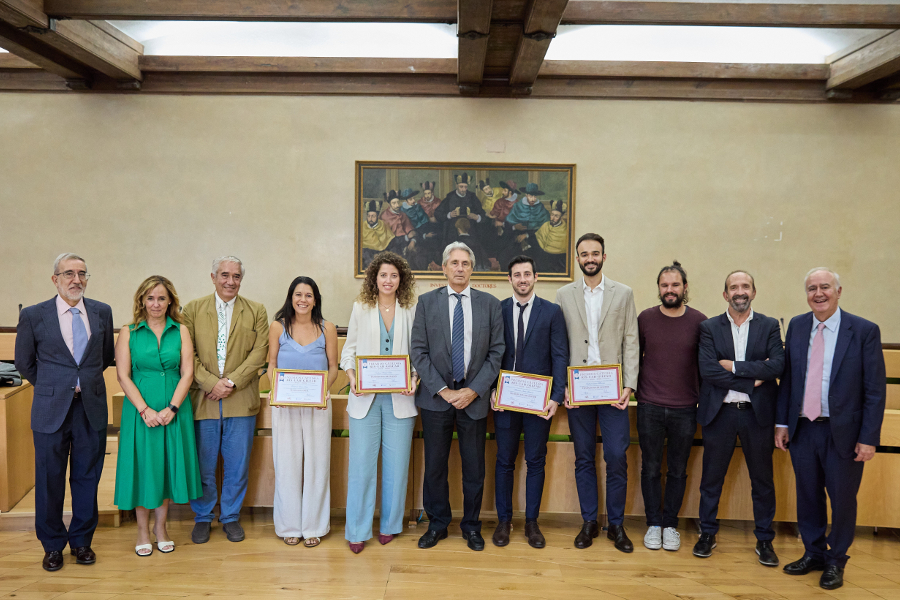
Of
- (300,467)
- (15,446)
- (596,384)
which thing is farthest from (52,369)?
(596,384)

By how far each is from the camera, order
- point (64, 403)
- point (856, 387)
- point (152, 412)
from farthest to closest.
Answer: point (152, 412) < point (64, 403) < point (856, 387)

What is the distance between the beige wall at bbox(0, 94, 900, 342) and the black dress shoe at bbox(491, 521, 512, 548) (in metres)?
3.15

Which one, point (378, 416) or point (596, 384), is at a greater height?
point (596, 384)

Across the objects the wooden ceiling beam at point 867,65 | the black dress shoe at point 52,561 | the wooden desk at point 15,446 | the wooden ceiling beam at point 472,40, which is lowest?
the black dress shoe at point 52,561

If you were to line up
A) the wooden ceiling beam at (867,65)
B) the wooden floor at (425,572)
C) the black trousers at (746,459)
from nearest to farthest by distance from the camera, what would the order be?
the wooden floor at (425,572)
the black trousers at (746,459)
the wooden ceiling beam at (867,65)

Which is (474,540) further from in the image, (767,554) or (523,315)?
(767,554)

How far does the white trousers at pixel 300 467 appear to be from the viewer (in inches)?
130

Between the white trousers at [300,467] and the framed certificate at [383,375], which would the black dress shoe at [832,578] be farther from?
the white trousers at [300,467]

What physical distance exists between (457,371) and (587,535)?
1279mm

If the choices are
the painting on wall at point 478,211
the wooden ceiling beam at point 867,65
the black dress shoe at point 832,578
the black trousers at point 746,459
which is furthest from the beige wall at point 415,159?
the black dress shoe at point 832,578

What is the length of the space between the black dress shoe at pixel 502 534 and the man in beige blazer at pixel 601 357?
417mm

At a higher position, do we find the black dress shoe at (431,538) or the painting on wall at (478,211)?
the painting on wall at (478,211)

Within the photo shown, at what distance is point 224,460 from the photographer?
3.43 meters

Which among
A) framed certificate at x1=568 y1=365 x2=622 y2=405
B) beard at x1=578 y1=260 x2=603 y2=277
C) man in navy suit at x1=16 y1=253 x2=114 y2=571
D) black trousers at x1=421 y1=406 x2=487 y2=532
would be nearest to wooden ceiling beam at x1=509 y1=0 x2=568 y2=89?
beard at x1=578 y1=260 x2=603 y2=277
